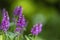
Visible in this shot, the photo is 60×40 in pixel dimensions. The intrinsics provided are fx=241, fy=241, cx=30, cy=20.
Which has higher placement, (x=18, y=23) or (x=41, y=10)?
(x=41, y=10)

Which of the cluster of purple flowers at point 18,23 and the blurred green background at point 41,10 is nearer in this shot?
the cluster of purple flowers at point 18,23

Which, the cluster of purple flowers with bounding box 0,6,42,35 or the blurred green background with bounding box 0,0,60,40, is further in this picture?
the blurred green background with bounding box 0,0,60,40

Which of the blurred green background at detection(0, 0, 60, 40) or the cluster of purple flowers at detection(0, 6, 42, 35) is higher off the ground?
the blurred green background at detection(0, 0, 60, 40)

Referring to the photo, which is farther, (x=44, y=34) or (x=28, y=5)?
(x=28, y=5)

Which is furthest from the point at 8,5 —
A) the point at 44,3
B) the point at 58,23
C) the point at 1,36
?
the point at 1,36

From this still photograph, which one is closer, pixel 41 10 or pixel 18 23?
pixel 18 23

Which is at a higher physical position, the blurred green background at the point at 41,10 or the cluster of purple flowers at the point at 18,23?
the blurred green background at the point at 41,10

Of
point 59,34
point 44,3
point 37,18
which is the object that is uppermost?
point 44,3

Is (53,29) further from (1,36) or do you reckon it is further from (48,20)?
(1,36)

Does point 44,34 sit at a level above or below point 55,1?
below

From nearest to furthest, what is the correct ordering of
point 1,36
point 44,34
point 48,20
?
1. point 1,36
2. point 44,34
3. point 48,20

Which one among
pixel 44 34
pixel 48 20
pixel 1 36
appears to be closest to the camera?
pixel 1 36
